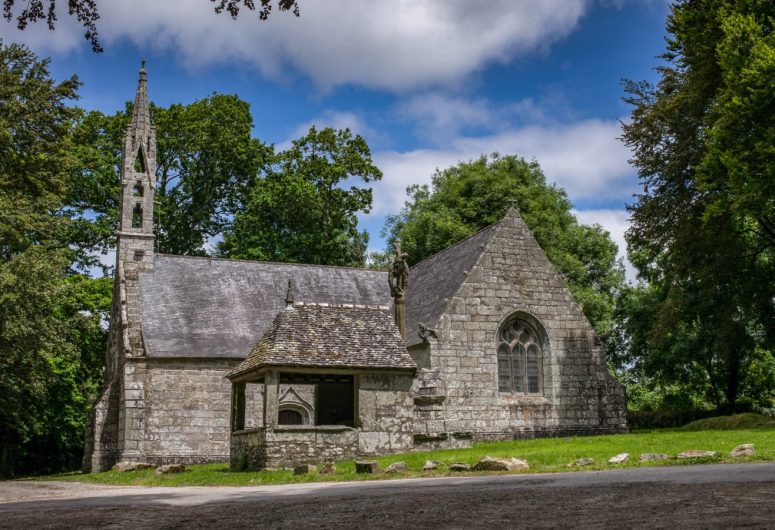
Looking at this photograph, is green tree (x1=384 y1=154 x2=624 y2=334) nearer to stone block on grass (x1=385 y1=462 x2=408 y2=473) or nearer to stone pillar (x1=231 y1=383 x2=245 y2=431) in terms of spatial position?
stone pillar (x1=231 y1=383 x2=245 y2=431)

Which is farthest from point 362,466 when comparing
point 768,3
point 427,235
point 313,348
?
point 427,235

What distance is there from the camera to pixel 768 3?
24.2 metres

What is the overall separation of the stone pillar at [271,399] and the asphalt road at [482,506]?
6642mm

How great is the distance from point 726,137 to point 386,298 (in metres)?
15.7

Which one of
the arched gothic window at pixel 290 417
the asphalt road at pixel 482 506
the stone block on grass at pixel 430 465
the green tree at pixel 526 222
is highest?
→ the green tree at pixel 526 222

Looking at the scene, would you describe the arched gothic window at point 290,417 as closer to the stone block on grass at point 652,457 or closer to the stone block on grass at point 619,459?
the stone block on grass at point 619,459

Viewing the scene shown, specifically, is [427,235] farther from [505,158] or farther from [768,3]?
[768,3]

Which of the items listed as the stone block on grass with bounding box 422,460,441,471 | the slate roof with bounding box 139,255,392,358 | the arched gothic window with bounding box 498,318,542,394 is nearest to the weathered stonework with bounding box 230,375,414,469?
the stone block on grass with bounding box 422,460,441,471

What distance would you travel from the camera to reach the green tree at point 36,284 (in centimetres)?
2434

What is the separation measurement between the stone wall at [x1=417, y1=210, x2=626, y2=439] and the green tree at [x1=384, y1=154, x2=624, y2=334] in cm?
1414

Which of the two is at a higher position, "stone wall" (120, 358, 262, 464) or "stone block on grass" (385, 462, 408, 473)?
"stone wall" (120, 358, 262, 464)

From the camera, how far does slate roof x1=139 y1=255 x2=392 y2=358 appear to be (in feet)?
97.9

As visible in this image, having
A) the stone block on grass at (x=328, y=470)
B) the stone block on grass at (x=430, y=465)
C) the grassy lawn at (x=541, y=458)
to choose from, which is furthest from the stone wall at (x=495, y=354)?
the stone block on grass at (x=328, y=470)

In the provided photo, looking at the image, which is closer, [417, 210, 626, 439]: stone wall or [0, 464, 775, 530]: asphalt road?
[0, 464, 775, 530]: asphalt road
